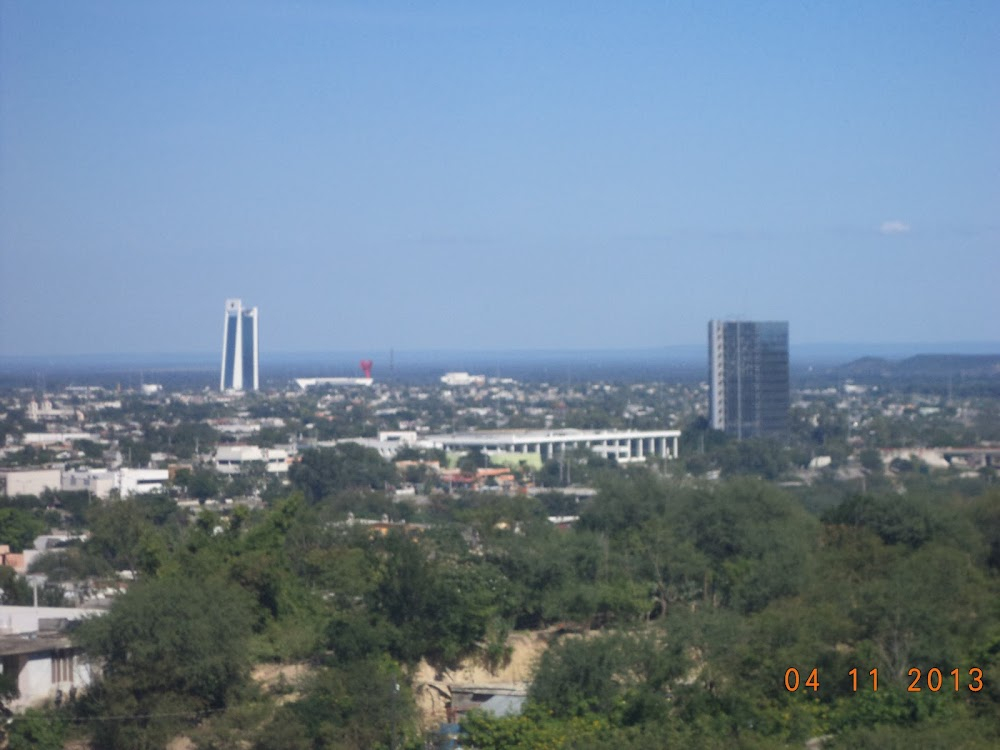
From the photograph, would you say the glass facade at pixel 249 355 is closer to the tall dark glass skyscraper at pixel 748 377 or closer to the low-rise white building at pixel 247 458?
the tall dark glass skyscraper at pixel 748 377

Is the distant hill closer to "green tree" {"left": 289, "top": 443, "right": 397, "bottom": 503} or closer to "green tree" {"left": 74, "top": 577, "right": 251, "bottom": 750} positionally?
"green tree" {"left": 289, "top": 443, "right": 397, "bottom": 503}

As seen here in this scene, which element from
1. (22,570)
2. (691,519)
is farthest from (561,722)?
(22,570)

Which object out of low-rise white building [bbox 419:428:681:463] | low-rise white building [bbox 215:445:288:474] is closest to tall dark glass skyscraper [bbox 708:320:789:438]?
low-rise white building [bbox 419:428:681:463]

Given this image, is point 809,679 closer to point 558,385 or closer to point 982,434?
point 982,434
